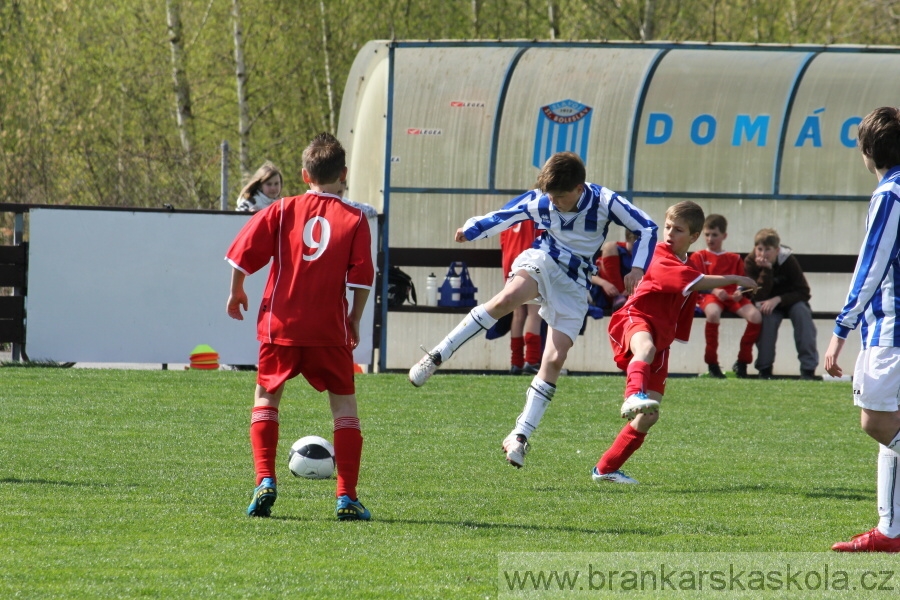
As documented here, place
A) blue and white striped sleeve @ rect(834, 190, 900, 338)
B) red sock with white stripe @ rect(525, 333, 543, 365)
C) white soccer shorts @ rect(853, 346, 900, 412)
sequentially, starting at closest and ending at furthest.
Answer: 1. blue and white striped sleeve @ rect(834, 190, 900, 338)
2. white soccer shorts @ rect(853, 346, 900, 412)
3. red sock with white stripe @ rect(525, 333, 543, 365)

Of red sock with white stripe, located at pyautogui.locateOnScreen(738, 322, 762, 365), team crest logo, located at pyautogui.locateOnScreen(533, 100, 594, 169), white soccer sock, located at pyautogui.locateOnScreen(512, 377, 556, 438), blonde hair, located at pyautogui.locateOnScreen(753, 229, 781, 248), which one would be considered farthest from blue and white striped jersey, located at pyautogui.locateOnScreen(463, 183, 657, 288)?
team crest logo, located at pyautogui.locateOnScreen(533, 100, 594, 169)

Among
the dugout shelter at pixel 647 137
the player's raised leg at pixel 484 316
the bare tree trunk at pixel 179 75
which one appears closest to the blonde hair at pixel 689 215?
the player's raised leg at pixel 484 316

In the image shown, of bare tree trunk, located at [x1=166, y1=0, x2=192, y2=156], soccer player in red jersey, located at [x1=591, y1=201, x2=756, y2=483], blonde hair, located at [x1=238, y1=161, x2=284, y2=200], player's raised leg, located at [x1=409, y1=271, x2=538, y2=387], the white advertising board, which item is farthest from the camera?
bare tree trunk, located at [x1=166, y1=0, x2=192, y2=156]

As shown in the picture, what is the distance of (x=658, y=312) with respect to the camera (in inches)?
273

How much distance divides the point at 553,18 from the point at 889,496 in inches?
939

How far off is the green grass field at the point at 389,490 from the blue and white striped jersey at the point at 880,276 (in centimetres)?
99

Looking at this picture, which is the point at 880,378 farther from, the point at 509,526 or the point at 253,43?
the point at 253,43

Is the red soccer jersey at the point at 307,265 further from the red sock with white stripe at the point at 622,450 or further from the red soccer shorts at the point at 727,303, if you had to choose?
the red soccer shorts at the point at 727,303

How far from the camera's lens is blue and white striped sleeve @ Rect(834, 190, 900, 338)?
4.89 m

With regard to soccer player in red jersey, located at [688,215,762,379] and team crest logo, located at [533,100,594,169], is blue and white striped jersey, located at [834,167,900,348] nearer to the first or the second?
soccer player in red jersey, located at [688,215,762,379]

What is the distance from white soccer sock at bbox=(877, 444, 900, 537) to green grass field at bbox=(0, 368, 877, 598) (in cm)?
28

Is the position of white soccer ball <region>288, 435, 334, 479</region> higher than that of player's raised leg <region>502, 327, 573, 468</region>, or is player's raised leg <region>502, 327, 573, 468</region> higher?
player's raised leg <region>502, 327, 573, 468</region>

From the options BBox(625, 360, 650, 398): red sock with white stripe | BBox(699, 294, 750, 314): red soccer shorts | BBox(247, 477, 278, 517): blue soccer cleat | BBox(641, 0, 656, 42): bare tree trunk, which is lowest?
BBox(699, 294, 750, 314): red soccer shorts

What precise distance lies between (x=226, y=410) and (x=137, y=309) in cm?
331
